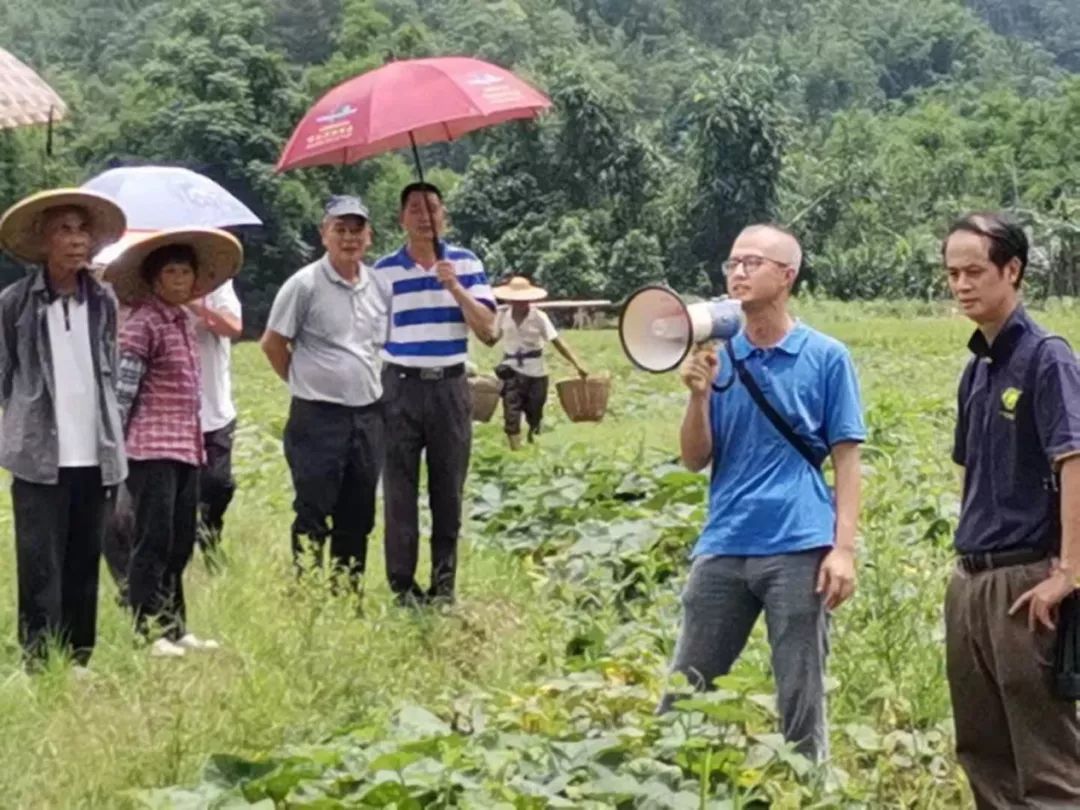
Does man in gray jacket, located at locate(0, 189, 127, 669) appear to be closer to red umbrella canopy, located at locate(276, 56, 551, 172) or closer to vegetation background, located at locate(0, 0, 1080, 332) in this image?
red umbrella canopy, located at locate(276, 56, 551, 172)

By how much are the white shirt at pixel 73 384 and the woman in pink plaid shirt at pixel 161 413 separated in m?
0.27

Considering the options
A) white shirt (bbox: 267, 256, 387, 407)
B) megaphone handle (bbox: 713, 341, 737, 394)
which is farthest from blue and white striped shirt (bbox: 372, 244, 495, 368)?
megaphone handle (bbox: 713, 341, 737, 394)

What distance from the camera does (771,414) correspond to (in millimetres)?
4062

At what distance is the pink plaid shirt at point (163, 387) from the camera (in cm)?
551

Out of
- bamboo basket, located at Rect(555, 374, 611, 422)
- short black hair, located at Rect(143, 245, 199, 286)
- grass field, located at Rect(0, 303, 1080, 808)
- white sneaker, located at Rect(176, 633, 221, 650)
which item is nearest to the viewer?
grass field, located at Rect(0, 303, 1080, 808)

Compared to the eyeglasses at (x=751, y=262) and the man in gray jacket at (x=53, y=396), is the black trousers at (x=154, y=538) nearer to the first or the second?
the man in gray jacket at (x=53, y=396)

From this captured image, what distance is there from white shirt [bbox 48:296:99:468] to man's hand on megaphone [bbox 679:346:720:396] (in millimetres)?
2153

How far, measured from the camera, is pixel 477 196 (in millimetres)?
38375

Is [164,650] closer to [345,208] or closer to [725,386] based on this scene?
[345,208]

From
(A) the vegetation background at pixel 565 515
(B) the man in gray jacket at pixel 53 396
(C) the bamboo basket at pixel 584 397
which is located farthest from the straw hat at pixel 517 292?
(B) the man in gray jacket at pixel 53 396

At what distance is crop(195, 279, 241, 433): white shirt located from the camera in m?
6.50

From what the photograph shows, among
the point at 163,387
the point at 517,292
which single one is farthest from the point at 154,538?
the point at 517,292

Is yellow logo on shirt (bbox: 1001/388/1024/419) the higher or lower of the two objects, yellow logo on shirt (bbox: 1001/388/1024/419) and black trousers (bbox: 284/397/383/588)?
the higher

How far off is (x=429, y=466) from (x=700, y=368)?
259 cm
